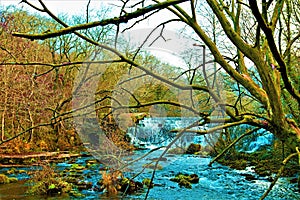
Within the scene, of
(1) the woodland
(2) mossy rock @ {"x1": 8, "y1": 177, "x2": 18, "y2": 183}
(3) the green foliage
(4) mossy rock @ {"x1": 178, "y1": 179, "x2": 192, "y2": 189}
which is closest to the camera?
(1) the woodland

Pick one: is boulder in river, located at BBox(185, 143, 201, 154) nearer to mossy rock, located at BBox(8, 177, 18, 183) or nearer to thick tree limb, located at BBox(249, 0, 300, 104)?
mossy rock, located at BBox(8, 177, 18, 183)

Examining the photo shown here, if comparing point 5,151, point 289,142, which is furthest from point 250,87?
point 5,151

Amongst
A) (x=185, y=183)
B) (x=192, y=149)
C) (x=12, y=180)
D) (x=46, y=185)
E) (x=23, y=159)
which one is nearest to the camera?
(x=46, y=185)

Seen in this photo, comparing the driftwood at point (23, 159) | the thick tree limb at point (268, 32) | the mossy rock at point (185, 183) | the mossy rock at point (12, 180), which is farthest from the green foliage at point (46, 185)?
the thick tree limb at point (268, 32)

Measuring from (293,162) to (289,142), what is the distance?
6744 mm

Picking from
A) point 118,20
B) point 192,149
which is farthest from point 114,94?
point 192,149

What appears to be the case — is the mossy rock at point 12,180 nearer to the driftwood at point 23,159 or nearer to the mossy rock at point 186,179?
the driftwood at point 23,159

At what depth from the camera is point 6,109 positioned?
13.5 meters

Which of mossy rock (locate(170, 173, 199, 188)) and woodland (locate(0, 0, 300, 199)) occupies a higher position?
woodland (locate(0, 0, 300, 199))

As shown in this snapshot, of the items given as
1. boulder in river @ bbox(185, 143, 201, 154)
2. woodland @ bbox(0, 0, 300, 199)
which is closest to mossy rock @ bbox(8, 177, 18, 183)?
woodland @ bbox(0, 0, 300, 199)

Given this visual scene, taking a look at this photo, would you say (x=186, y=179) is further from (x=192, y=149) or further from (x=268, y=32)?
(x=268, y=32)

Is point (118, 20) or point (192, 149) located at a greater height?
point (118, 20)

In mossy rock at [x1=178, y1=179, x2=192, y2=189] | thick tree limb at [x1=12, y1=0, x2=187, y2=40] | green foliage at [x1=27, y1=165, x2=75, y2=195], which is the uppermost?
thick tree limb at [x1=12, y1=0, x2=187, y2=40]

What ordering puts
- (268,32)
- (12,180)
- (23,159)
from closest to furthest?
(268,32), (12,180), (23,159)
